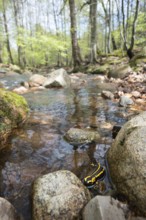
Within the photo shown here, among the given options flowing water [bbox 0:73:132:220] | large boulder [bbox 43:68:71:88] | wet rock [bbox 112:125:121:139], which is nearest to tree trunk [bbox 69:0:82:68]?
large boulder [bbox 43:68:71:88]

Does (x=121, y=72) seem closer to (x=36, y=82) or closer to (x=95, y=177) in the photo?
(x=36, y=82)

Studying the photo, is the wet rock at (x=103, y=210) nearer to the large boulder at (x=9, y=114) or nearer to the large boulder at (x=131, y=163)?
the large boulder at (x=131, y=163)

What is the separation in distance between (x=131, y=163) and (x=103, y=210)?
1.72ft

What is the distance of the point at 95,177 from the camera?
6.63 feet

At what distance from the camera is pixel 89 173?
212cm

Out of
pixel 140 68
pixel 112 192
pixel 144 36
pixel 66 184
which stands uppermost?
pixel 144 36

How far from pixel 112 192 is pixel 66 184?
0.48 m

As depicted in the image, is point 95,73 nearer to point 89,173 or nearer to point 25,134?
point 25,134

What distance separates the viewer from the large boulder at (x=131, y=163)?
5.14 ft

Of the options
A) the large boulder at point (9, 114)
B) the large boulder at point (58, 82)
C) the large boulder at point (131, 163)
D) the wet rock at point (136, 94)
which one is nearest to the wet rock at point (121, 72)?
the large boulder at point (58, 82)

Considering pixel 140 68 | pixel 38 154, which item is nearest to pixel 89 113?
pixel 38 154

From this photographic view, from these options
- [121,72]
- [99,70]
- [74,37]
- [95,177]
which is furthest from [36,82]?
[95,177]

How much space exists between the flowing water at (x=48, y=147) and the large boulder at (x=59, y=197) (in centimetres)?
15

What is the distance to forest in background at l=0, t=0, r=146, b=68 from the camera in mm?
10887
